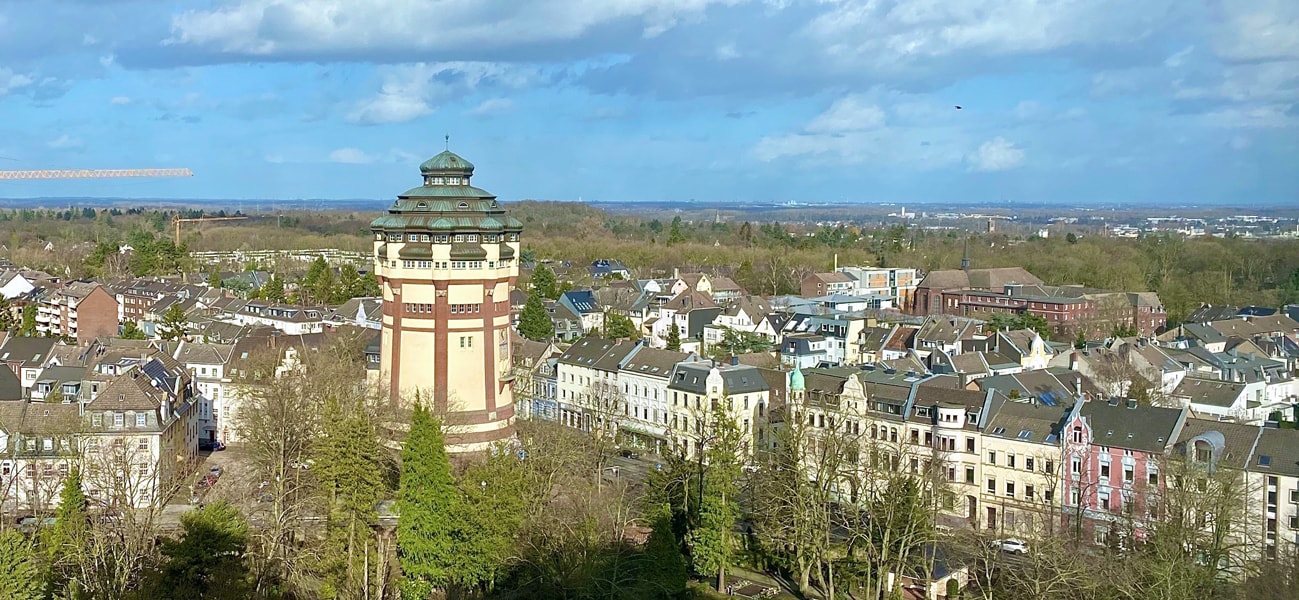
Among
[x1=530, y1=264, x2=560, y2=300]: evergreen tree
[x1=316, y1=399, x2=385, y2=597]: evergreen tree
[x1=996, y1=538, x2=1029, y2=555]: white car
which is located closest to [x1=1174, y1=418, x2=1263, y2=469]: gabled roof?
[x1=996, y1=538, x2=1029, y2=555]: white car

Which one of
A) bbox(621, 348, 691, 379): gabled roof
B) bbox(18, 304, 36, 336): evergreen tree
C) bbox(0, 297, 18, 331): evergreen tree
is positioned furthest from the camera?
bbox(0, 297, 18, 331): evergreen tree

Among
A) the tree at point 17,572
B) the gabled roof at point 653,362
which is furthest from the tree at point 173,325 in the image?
the tree at point 17,572

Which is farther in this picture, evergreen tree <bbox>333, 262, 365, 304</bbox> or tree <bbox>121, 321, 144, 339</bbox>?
evergreen tree <bbox>333, 262, 365, 304</bbox>

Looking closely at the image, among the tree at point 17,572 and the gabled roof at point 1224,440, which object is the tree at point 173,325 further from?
the gabled roof at point 1224,440

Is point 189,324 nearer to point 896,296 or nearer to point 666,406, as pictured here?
point 666,406

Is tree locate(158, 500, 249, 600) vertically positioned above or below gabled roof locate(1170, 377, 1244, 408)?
below

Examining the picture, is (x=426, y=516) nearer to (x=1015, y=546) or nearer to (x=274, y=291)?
(x=1015, y=546)

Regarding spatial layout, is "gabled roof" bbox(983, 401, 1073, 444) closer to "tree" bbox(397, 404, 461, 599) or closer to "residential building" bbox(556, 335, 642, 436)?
"residential building" bbox(556, 335, 642, 436)

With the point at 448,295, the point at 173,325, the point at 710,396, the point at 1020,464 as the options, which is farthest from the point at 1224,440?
the point at 173,325
